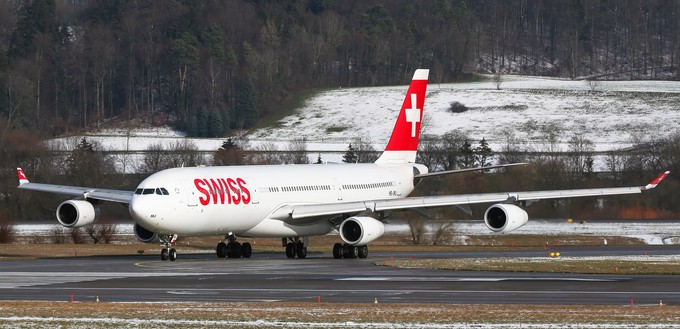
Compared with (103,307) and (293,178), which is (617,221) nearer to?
(293,178)

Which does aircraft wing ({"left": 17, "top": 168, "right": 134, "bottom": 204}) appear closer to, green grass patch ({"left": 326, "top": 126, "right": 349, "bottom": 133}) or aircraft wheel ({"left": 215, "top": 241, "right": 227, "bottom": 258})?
aircraft wheel ({"left": 215, "top": 241, "right": 227, "bottom": 258})

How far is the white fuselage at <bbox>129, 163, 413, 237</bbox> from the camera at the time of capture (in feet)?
143

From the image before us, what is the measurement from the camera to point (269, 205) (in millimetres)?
47469

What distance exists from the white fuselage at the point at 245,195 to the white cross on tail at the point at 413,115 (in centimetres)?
281

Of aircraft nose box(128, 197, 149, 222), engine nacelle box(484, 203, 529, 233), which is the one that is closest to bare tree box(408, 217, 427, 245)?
engine nacelle box(484, 203, 529, 233)

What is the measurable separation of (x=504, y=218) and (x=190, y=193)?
10899mm

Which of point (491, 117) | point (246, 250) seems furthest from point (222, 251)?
point (491, 117)

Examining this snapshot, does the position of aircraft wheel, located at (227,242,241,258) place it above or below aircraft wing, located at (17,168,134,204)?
below

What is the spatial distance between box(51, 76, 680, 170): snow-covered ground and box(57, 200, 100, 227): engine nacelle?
64.7 m

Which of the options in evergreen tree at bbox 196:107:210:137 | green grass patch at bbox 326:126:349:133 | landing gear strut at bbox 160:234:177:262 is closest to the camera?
landing gear strut at bbox 160:234:177:262

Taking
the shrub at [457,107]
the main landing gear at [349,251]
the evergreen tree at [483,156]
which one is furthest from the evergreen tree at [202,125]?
the main landing gear at [349,251]

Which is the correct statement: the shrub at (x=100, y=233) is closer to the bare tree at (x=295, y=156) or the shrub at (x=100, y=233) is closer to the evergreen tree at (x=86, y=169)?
the evergreen tree at (x=86, y=169)

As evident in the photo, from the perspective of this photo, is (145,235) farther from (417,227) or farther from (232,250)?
(417,227)

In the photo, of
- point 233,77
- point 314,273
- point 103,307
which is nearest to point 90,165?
point 314,273
